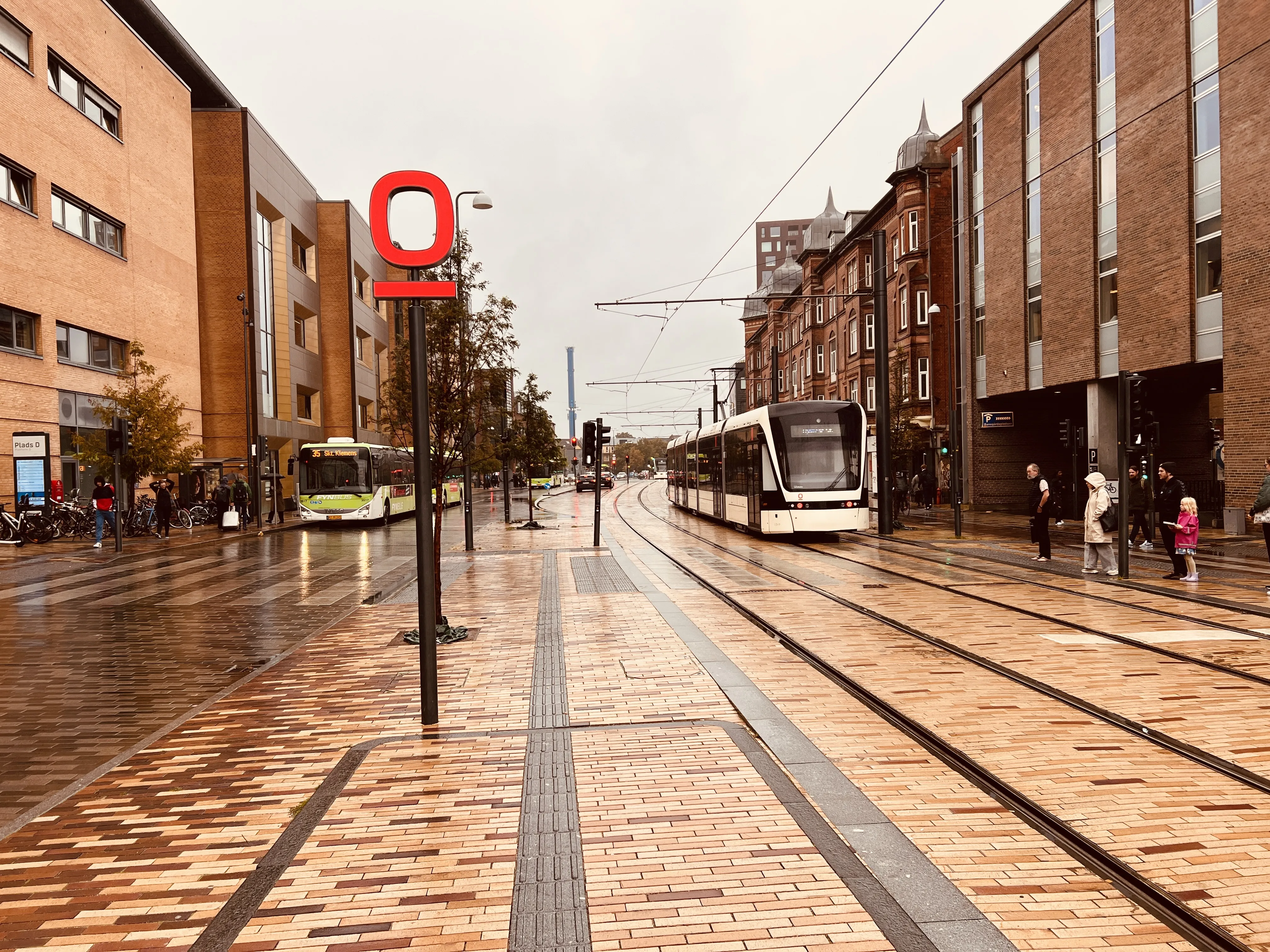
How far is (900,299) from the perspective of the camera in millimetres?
42812

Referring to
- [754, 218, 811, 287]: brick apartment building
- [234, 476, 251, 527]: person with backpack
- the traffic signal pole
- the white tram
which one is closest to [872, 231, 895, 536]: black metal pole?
the white tram

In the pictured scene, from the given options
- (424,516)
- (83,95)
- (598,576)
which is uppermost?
(83,95)

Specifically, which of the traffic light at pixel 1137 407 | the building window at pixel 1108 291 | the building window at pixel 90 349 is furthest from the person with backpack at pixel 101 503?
the building window at pixel 1108 291

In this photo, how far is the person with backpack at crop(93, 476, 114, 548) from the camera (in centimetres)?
2339

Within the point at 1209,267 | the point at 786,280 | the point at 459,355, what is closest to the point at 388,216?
the point at 459,355

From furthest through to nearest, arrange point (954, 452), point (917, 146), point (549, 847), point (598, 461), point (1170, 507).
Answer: point (917, 146) → point (954, 452) → point (598, 461) → point (1170, 507) → point (549, 847)

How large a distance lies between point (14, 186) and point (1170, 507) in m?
27.4

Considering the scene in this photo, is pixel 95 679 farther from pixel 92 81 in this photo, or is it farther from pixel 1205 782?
pixel 92 81

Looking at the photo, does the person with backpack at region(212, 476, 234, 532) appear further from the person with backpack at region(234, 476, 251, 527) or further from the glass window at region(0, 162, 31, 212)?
the glass window at region(0, 162, 31, 212)

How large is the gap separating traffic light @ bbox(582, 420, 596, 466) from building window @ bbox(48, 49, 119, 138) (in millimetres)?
17981

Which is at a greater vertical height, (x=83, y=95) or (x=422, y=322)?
(x=83, y=95)

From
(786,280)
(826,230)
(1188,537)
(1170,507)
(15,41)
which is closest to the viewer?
(1188,537)

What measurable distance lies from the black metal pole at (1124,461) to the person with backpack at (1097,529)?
0.67ft

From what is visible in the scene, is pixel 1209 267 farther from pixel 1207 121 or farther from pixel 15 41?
pixel 15 41
